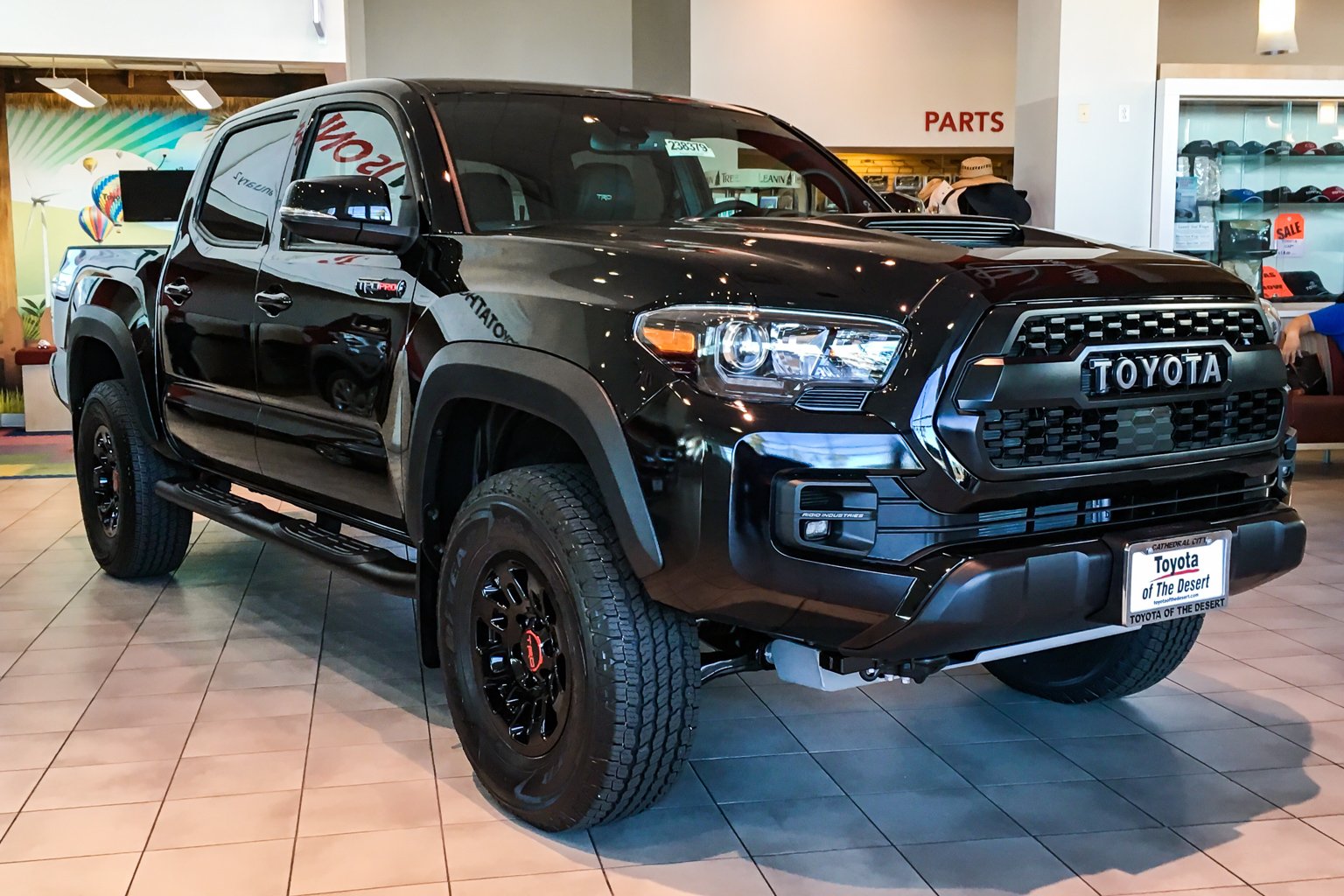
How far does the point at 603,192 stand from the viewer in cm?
310

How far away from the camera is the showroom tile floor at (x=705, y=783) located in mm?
2426

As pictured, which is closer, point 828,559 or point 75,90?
point 828,559

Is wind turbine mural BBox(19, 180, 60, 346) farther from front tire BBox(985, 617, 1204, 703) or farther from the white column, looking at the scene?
front tire BBox(985, 617, 1204, 703)

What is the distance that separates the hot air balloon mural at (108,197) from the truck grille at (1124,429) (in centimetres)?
845

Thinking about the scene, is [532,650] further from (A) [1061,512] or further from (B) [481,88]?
(B) [481,88]

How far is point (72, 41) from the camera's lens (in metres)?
7.36

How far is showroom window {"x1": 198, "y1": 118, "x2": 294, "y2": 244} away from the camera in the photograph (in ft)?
11.8

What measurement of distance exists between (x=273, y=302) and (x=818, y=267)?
5.49 feet

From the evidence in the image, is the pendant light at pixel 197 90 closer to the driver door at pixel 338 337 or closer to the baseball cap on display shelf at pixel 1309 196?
the driver door at pixel 338 337

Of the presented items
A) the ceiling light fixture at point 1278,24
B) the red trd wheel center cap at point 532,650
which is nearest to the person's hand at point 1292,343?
the ceiling light fixture at point 1278,24

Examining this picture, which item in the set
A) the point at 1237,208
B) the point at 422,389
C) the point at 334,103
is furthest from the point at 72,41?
the point at 1237,208

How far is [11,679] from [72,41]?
4.93 meters

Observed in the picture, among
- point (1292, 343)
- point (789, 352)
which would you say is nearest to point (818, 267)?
point (789, 352)

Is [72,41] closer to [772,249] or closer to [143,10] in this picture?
[143,10]
